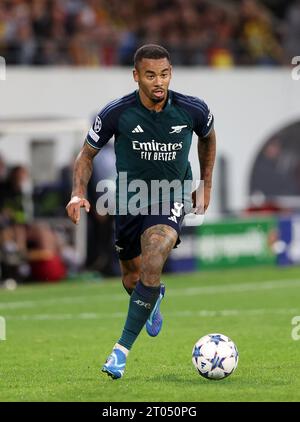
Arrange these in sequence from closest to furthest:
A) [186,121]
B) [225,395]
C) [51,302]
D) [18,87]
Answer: [225,395], [186,121], [51,302], [18,87]

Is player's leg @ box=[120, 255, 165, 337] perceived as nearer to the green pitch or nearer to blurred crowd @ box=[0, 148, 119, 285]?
the green pitch

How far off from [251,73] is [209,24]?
1421mm

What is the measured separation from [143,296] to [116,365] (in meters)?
0.54

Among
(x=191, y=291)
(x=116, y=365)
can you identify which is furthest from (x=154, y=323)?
(x=191, y=291)

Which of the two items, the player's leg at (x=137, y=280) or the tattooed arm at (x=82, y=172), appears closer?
the tattooed arm at (x=82, y=172)

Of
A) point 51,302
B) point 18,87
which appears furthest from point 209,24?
point 51,302

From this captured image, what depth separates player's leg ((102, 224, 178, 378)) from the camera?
865cm

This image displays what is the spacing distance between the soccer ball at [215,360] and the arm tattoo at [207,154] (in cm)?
156

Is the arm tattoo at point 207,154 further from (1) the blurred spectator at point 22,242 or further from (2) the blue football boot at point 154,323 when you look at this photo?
(1) the blurred spectator at point 22,242

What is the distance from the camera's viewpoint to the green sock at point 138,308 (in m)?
8.70

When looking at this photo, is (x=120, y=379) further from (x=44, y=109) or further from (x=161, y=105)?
(x=44, y=109)

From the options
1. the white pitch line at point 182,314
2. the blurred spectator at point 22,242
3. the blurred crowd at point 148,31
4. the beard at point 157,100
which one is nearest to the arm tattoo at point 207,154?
the beard at point 157,100

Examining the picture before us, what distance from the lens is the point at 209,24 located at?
2628cm

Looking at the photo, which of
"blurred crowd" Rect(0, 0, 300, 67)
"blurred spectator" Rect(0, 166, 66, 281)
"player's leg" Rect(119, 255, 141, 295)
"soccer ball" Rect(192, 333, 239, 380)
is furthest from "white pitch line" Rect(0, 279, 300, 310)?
"soccer ball" Rect(192, 333, 239, 380)
